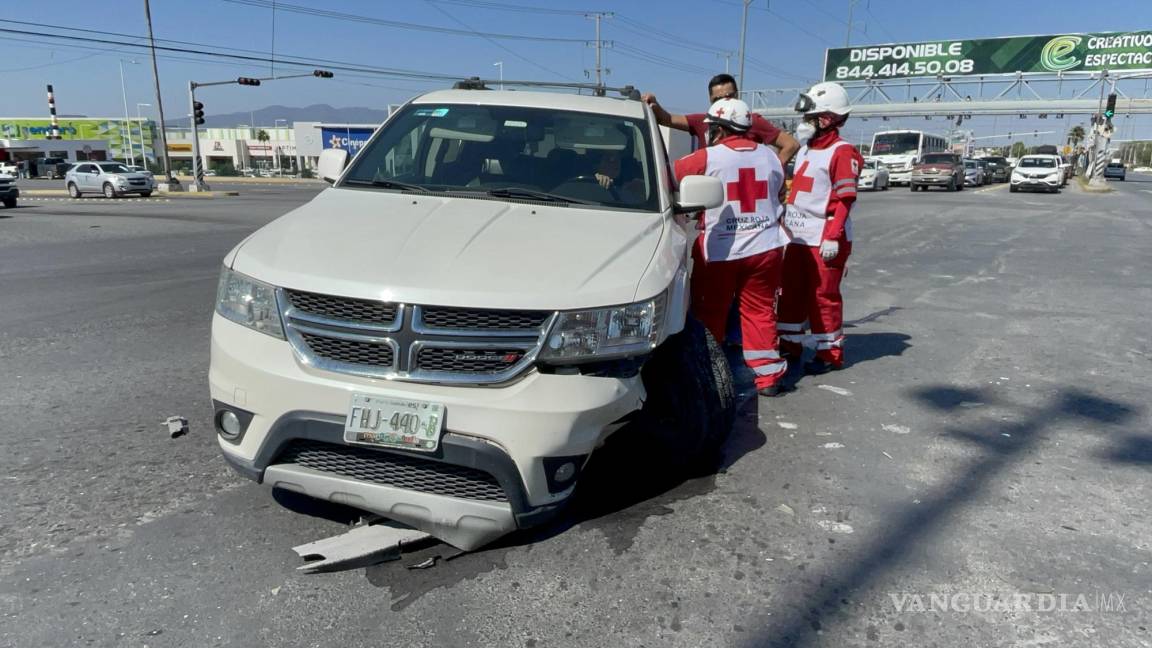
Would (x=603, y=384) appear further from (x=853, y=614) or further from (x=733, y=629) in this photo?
(x=853, y=614)

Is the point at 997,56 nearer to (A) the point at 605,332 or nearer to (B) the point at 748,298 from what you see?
(B) the point at 748,298

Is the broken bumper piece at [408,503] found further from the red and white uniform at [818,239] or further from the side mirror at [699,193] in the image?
the red and white uniform at [818,239]

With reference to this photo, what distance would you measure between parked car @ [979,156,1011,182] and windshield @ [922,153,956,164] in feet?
58.9

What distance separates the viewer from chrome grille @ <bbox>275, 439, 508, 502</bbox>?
8.64ft

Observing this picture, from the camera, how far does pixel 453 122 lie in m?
4.21

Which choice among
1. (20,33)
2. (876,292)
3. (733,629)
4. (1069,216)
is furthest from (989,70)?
(733,629)

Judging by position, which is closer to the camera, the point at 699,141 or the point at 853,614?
the point at 853,614

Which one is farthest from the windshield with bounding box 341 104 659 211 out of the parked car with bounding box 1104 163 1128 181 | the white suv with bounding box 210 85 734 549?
the parked car with bounding box 1104 163 1128 181

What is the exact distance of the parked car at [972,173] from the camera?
38344 millimetres

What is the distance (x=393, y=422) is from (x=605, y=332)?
2.69 ft

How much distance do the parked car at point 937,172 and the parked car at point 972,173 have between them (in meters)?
4.80

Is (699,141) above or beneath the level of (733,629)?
above

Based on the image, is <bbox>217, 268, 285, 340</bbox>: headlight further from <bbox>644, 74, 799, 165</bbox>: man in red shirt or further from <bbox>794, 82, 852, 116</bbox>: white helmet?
<bbox>794, 82, 852, 116</bbox>: white helmet

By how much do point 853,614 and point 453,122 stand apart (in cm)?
320
